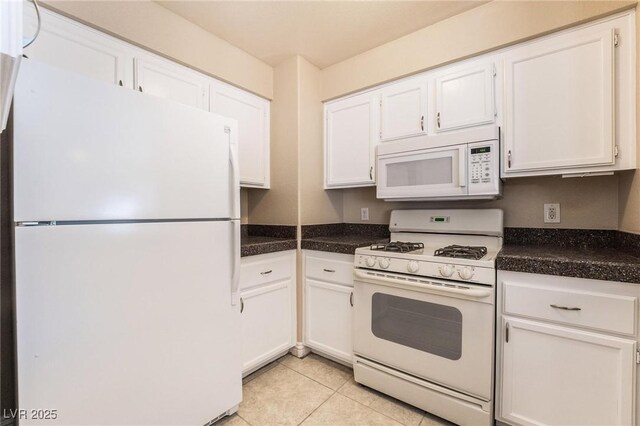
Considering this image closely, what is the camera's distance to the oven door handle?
1.39 metres

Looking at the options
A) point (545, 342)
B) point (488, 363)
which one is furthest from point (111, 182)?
point (545, 342)

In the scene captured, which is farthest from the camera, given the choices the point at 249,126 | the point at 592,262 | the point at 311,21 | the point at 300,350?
the point at 249,126

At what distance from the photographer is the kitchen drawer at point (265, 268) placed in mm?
1856

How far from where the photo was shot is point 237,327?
157cm

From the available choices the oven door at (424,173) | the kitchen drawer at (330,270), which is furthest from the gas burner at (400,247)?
the oven door at (424,173)

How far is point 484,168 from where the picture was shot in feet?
5.57

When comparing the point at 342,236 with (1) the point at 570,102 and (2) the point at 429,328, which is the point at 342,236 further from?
(1) the point at 570,102

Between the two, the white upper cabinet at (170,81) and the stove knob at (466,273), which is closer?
the stove knob at (466,273)

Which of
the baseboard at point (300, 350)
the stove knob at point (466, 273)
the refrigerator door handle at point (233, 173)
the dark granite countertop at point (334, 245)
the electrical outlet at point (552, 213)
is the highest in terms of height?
the refrigerator door handle at point (233, 173)

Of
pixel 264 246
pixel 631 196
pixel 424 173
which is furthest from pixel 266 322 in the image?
pixel 631 196

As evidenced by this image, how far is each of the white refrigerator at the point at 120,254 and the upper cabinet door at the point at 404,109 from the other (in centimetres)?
122

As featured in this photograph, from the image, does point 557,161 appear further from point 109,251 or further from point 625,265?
point 109,251

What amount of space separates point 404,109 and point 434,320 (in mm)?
1471

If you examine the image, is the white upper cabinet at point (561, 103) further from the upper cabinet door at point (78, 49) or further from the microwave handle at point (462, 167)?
the upper cabinet door at point (78, 49)
